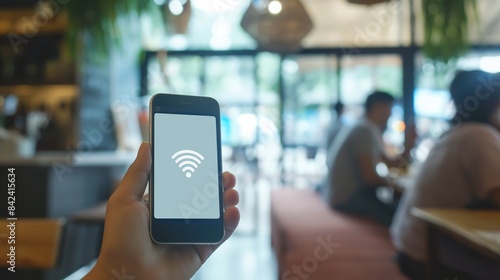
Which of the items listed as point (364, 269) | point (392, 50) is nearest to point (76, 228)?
point (364, 269)

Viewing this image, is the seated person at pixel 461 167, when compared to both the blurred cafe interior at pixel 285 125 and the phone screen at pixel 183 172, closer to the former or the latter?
the blurred cafe interior at pixel 285 125

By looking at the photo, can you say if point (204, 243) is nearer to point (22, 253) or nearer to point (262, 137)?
point (22, 253)

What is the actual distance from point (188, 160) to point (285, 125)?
5.32 meters

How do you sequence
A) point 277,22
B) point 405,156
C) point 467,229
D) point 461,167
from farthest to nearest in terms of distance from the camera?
point 405,156 → point 277,22 → point 461,167 → point 467,229

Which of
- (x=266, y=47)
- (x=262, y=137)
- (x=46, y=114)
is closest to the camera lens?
(x=266, y=47)

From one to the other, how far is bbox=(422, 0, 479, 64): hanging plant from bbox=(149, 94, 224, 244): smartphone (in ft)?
8.08

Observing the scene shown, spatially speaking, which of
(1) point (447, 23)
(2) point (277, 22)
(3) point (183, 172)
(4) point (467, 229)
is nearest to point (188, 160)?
(3) point (183, 172)

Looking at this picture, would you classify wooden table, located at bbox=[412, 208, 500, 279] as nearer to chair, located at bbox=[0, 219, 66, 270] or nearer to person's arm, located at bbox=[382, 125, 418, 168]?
chair, located at bbox=[0, 219, 66, 270]

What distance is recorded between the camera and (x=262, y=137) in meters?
5.97

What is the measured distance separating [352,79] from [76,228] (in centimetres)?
450

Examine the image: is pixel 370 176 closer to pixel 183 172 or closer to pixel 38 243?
pixel 38 243

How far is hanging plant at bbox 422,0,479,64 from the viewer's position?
9.10 feet

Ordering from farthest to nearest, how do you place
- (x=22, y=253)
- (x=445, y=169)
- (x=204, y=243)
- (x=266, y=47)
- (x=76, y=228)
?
(x=76, y=228)
(x=266, y=47)
(x=445, y=169)
(x=22, y=253)
(x=204, y=243)

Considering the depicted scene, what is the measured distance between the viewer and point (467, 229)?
1210 millimetres
